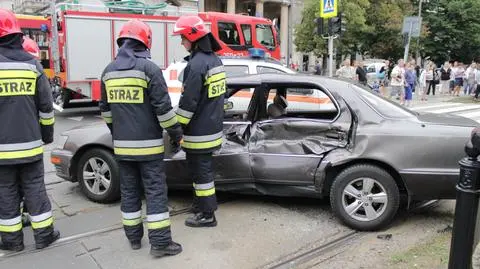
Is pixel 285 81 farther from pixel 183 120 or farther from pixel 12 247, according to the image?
pixel 12 247

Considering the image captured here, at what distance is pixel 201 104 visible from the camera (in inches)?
167

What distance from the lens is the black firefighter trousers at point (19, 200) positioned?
12.9ft

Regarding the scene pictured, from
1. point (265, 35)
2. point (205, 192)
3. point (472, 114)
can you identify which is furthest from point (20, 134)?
point (472, 114)

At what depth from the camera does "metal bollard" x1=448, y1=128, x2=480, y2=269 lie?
9.38 ft

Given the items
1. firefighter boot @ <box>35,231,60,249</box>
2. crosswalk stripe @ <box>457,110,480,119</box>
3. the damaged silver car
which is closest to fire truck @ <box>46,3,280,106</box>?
crosswalk stripe @ <box>457,110,480,119</box>

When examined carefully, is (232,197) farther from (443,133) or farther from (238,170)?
(443,133)

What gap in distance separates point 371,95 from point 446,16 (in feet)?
143

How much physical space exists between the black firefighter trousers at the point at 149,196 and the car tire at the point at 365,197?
1.57 meters

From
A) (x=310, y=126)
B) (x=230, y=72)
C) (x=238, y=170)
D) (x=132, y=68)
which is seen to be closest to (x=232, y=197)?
(x=238, y=170)

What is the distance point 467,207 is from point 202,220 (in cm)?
236

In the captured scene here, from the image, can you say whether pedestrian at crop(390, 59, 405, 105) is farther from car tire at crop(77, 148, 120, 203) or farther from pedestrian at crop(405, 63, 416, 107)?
car tire at crop(77, 148, 120, 203)

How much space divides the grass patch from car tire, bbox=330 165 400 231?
0.42 m

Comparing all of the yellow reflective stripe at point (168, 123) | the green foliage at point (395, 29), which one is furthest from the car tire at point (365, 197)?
the green foliage at point (395, 29)

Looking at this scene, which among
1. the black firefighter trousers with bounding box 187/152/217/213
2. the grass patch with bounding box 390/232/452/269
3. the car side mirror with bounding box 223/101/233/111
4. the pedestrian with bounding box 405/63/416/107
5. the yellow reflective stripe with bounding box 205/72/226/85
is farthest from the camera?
the pedestrian with bounding box 405/63/416/107
